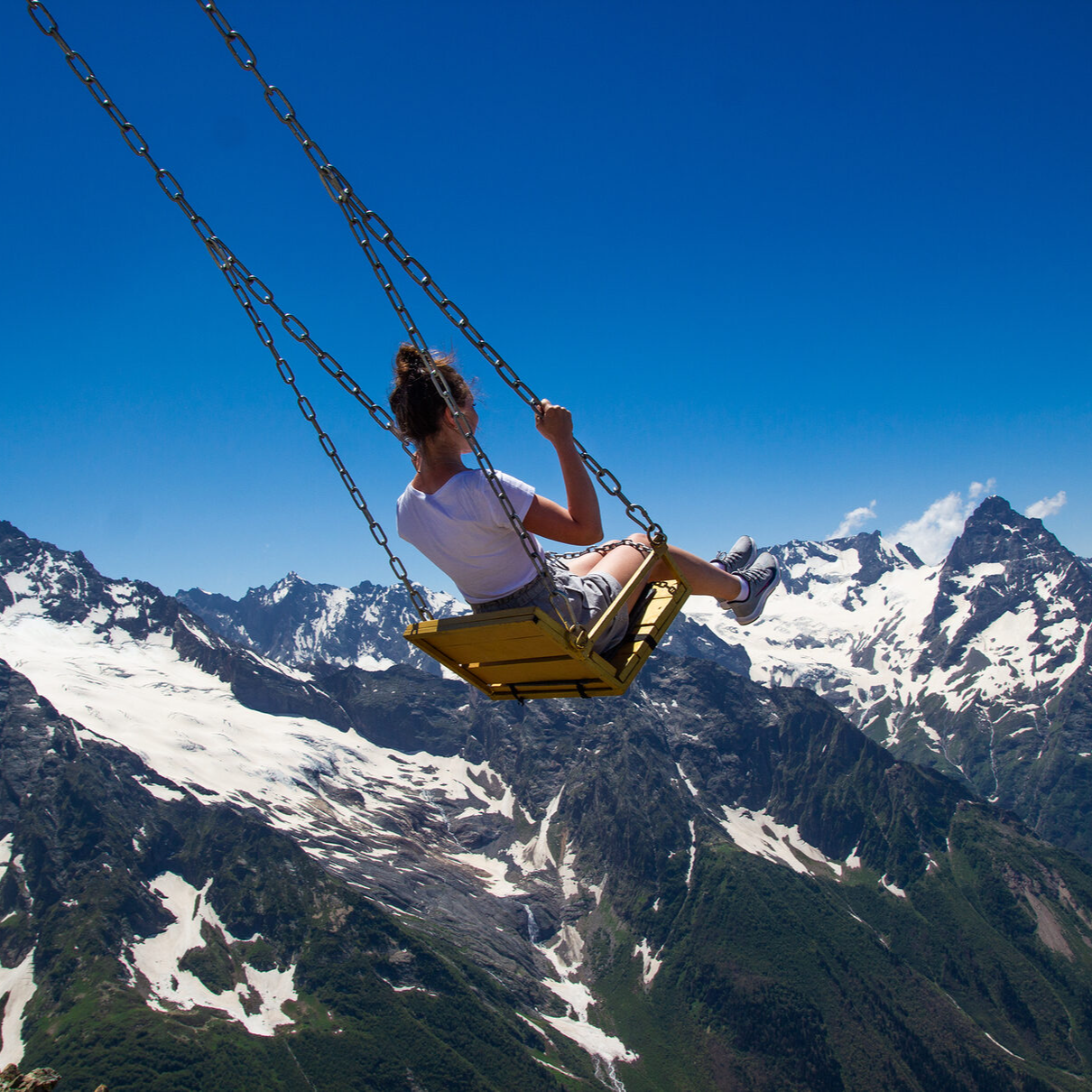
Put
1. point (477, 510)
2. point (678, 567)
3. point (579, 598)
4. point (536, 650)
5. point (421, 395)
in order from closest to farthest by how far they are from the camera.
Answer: point (477, 510), point (421, 395), point (536, 650), point (579, 598), point (678, 567)

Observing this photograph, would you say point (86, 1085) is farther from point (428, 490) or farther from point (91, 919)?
point (428, 490)

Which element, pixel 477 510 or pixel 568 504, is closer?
pixel 477 510

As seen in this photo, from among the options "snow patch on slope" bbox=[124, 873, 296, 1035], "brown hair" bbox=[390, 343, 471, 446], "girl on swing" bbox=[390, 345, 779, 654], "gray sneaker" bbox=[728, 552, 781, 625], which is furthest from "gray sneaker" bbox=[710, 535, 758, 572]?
"snow patch on slope" bbox=[124, 873, 296, 1035]

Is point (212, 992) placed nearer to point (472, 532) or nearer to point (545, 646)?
point (545, 646)

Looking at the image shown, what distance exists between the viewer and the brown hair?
6.89 metres

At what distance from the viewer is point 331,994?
194 m

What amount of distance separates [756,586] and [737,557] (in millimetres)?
459

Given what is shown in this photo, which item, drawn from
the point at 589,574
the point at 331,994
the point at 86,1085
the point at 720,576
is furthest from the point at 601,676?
the point at 331,994

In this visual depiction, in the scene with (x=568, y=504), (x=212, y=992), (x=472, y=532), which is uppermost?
(x=568, y=504)

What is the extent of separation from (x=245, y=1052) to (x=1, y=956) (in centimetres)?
6835

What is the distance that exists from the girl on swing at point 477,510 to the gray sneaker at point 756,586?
2273mm

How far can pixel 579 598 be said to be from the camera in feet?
24.2

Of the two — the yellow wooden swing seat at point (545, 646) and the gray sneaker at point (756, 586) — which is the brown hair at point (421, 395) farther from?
the gray sneaker at point (756, 586)

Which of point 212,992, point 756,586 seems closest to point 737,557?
point 756,586
